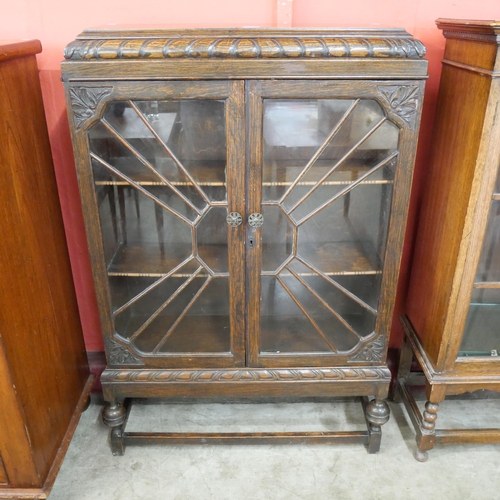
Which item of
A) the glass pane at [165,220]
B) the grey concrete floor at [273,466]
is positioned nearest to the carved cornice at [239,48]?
the glass pane at [165,220]

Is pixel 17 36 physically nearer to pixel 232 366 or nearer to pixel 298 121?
pixel 298 121

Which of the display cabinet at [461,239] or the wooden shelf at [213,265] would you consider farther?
the wooden shelf at [213,265]

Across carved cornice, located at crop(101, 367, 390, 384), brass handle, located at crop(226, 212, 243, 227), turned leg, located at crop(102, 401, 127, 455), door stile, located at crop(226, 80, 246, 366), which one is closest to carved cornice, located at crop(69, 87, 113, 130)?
door stile, located at crop(226, 80, 246, 366)

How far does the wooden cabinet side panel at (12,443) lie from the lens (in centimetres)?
103

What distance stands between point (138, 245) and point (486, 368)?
940mm

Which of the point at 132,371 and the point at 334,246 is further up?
the point at 334,246

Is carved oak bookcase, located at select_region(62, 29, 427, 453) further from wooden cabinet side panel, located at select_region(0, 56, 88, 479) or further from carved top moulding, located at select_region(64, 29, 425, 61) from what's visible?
wooden cabinet side panel, located at select_region(0, 56, 88, 479)

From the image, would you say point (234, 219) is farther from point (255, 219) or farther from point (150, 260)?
point (150, 260)

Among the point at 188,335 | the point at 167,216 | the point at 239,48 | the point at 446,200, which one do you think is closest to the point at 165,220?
the point at 167,216

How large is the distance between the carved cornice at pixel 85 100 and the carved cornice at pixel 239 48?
0.20 feet

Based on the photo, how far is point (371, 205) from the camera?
1.15 m

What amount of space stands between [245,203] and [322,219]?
0.66ft

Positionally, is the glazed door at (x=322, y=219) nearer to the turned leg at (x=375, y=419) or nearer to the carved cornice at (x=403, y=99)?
the carved cornice at (x=403, y=99)

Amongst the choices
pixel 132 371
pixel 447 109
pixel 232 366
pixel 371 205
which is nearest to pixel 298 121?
pixel 371 205
